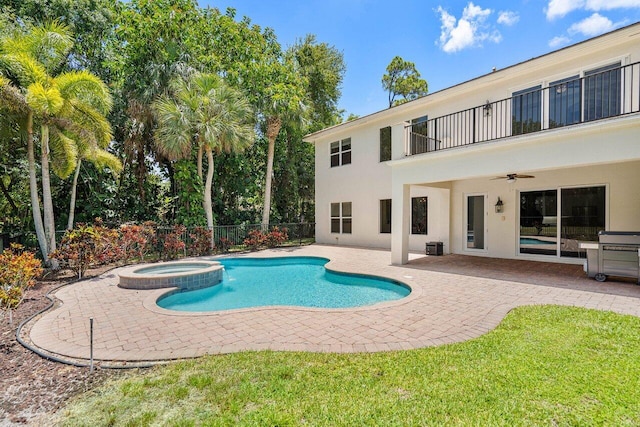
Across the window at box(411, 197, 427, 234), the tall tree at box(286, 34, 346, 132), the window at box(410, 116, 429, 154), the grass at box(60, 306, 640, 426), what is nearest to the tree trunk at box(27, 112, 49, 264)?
the grass at box(60, 306, 640, 426)

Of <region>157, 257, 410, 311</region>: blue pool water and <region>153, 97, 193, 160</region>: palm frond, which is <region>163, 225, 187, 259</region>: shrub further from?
<region>153, 97, 193, 160</region>: palm frond

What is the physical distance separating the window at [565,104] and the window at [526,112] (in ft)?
1.31

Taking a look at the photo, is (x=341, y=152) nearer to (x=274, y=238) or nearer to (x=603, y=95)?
(x=274, y=238)

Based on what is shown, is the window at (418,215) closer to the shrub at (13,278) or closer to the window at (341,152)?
the window at (341,152)

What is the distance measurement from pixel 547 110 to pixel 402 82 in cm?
2170

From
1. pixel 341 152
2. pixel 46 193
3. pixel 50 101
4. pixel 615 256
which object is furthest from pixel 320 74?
pixel 615 256

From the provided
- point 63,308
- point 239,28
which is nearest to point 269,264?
point 63,308

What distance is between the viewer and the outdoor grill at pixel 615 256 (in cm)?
749

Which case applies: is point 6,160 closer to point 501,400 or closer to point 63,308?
point 63,308

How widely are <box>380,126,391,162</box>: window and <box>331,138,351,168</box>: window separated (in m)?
2.21

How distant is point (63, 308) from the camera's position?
6.52m

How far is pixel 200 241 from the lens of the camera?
1453 centimetres

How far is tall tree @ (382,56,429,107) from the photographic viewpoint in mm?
29203

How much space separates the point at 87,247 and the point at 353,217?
1165 centimetres
